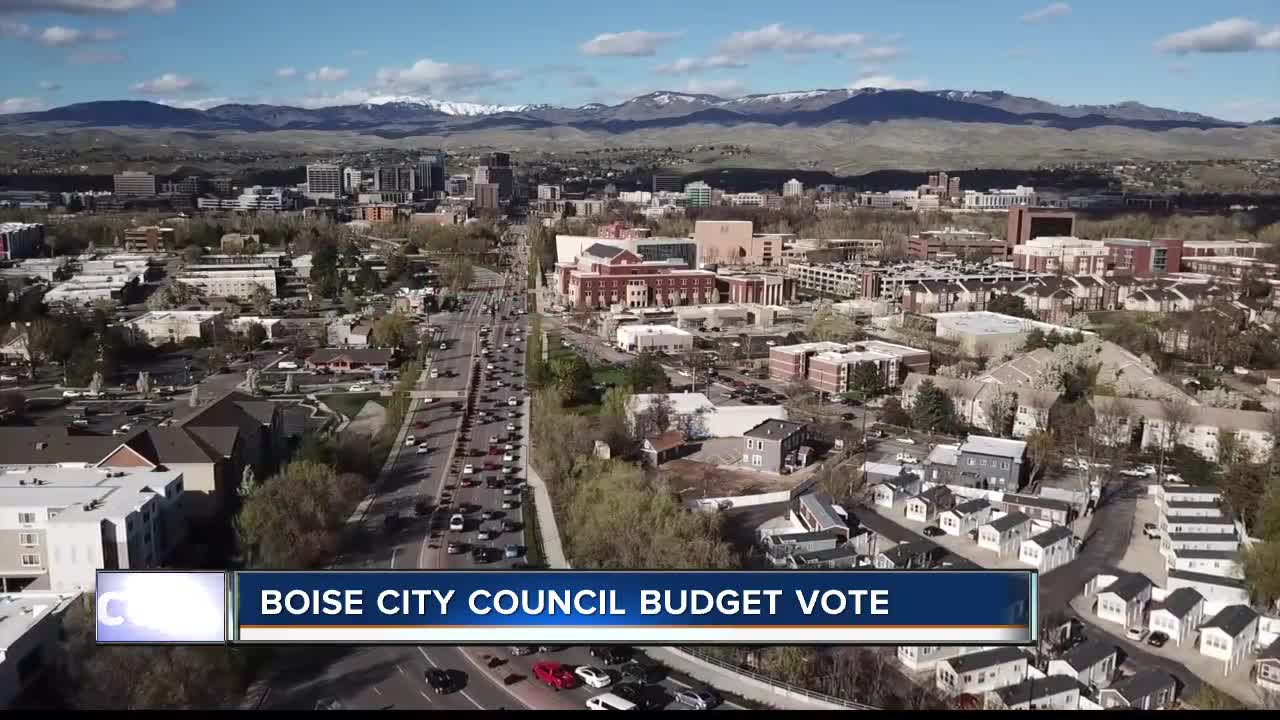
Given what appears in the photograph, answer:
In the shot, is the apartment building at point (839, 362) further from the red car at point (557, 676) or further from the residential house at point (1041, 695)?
the red car at point (557, 676)

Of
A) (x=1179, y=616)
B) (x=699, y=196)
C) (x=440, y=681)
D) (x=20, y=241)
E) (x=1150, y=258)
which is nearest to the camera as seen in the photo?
(x=440, y=681)

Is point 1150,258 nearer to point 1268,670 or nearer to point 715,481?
point 715,481

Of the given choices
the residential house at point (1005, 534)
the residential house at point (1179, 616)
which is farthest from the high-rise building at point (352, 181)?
the residential house at point (1179, 616)

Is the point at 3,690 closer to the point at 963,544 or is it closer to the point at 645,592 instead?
the point at 645,592

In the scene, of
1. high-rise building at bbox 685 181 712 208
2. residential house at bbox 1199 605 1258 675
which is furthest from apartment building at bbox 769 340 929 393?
high-rise building at bbox 685 181 712 208

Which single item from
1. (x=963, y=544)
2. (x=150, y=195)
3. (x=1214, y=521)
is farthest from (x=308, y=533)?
(x=150, y=195)

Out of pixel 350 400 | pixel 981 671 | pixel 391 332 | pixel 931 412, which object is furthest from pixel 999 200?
pixel 981 671

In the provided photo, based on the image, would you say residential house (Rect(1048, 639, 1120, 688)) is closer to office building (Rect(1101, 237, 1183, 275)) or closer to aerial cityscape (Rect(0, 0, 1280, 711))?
aerial cityscape (Rect(0, 0, 1280, 711))
